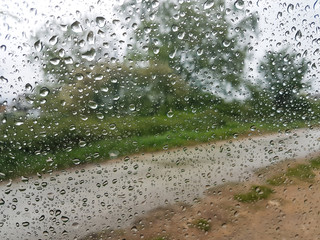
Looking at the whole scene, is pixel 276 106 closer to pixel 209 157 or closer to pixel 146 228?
pixel 209 157

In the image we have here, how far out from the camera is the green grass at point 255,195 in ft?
4.34

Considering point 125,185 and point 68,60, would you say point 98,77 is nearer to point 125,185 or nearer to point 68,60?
point 68,60

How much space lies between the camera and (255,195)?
1334 millimetres

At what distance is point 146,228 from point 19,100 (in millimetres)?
685

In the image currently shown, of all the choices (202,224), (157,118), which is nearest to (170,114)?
(157,118)

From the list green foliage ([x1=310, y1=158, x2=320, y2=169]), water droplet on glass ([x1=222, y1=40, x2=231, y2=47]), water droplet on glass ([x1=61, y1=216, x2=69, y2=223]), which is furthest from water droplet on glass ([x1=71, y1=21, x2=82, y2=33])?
green foliage ([x1=310, y1=158, x2=320, y2=169])

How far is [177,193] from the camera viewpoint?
125cm

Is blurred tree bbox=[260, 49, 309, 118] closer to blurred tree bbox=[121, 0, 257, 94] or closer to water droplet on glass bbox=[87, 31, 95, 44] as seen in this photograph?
blurred tree bbox=[121, 0, 257, 94]

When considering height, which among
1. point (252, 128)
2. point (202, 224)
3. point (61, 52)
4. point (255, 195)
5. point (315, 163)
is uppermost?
point (61, 52)

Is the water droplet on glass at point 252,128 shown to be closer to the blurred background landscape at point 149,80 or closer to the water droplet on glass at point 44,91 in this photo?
the blurred background landscape at point 149,80

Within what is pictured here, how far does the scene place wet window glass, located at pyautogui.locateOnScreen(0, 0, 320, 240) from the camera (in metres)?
1.08

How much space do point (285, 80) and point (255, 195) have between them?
1.64 ft

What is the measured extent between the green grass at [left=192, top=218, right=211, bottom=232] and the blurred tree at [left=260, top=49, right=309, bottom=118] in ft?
1.80

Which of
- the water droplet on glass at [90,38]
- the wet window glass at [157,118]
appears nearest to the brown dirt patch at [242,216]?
the wet window glass at [157,118]
